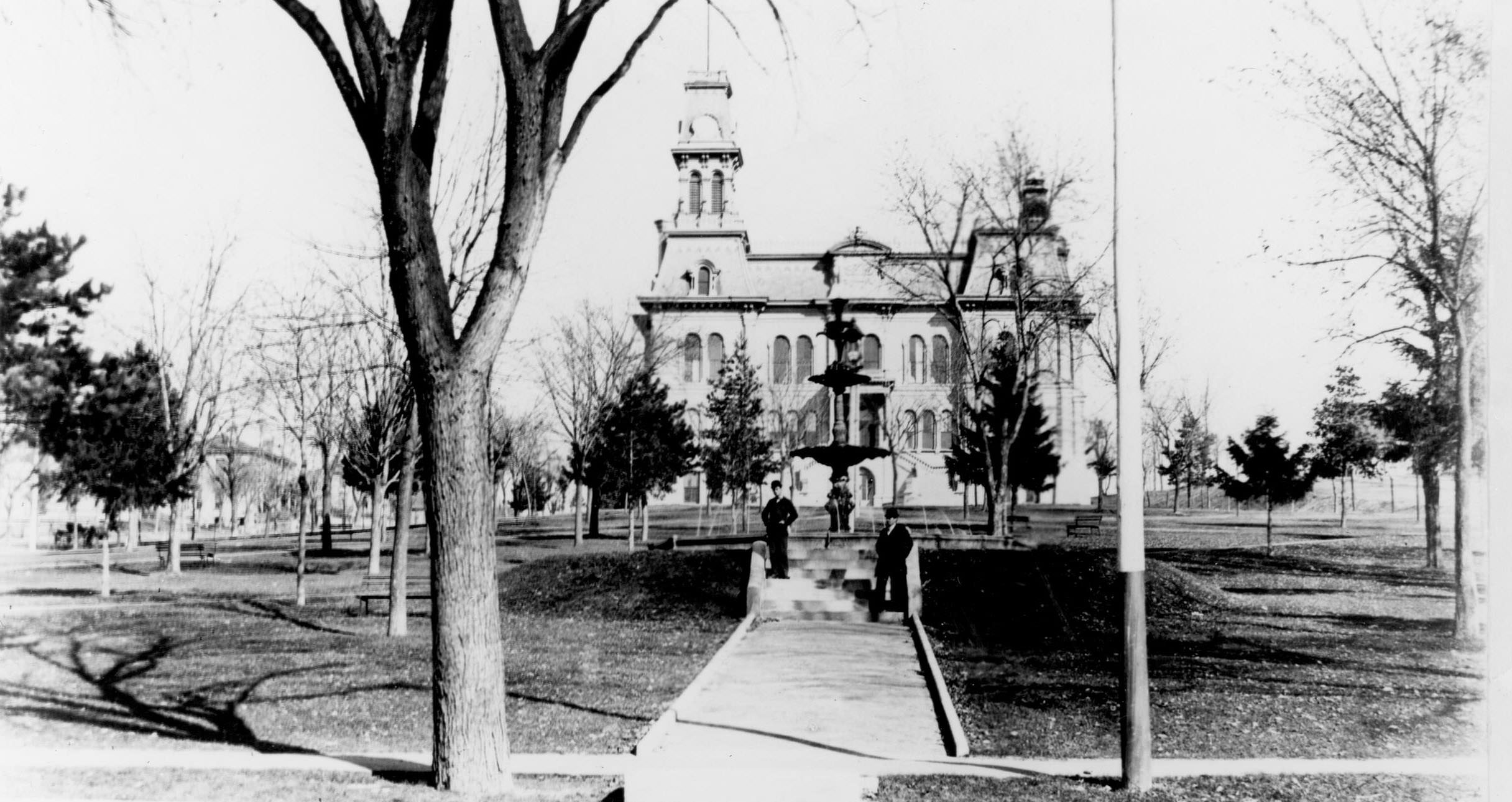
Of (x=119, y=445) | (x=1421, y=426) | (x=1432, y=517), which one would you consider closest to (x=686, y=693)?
(x=1421, y=426)

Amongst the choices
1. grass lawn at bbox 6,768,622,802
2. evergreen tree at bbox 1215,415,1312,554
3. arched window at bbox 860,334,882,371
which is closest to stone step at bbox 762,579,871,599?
grass lawn at bbox 6,768,622,802

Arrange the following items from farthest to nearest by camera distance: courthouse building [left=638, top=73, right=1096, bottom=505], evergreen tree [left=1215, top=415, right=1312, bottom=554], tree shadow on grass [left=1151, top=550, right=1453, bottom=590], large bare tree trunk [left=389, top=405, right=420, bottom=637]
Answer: courthouse building [left=638, top=73, right=1096, bottom=505], evergreen tree [left=1215, top=415, right=1312, bottom=554], tree shadow on grass [left=1151, top=550, right=1453, bottom=590], large bare tree trunk [left=389, top=405, right=420, bottom=637]

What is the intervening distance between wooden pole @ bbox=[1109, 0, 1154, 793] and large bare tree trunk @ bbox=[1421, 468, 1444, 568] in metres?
11.3

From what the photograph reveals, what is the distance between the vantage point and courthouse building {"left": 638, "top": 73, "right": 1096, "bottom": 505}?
191 feet

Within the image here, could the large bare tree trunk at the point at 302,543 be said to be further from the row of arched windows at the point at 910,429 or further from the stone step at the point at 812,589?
the row of arched windows at the point at 910,429

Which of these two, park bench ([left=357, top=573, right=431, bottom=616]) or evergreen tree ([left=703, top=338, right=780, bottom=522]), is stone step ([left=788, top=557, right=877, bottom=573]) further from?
evergreen tree ([left=703, top=338, right=780, bottom=522])

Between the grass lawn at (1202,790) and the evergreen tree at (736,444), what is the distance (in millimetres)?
31258

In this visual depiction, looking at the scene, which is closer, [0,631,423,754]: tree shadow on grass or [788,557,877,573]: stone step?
[0,631,423,754]: tree shadow on grass

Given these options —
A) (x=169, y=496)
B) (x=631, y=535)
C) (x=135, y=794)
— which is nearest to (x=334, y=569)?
(x=169, y=496)

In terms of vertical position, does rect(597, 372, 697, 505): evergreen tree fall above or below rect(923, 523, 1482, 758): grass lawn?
above

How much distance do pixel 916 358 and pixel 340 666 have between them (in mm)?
50730

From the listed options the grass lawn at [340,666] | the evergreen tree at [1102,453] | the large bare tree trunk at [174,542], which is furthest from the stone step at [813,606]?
the evergreen tree at [1102,453]

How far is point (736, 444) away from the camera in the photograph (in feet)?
130

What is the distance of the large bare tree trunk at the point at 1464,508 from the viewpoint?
40.7 ft
